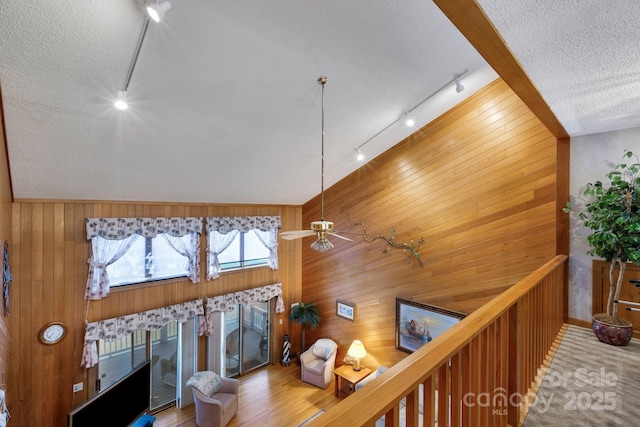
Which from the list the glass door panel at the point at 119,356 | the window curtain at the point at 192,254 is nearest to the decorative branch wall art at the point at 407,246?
the window curtain at the point at 192,254

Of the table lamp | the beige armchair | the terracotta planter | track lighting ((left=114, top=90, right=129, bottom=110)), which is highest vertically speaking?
track lighting ((left=114, top=90, right=129, bottom=110))

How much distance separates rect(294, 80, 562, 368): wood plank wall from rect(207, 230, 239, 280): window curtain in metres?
2.46

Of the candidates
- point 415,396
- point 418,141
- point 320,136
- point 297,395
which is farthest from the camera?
point 297,395

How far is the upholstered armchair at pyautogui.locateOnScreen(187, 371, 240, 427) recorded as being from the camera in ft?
16.7

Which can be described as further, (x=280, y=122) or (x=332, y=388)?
(x=332, y=388)

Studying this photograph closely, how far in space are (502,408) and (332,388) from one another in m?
5.64

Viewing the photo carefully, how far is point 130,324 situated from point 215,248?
6.52ft

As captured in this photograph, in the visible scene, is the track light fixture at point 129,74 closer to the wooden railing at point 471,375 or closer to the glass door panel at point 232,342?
the wooden railing at point 471,375

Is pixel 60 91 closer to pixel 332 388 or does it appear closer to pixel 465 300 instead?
pixel 465 300

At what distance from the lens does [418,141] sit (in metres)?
5.29

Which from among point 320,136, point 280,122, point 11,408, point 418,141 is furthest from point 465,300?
point 11,408

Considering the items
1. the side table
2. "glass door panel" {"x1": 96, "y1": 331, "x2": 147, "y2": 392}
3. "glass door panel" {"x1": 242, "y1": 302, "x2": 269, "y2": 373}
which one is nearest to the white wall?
the side table

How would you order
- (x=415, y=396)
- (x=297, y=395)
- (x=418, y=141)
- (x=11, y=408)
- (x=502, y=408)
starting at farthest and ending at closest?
(x=297, y=395) < (x=418, y=141) < (x=11, y=408) < (x=502, y=408) < (x=415, y=396)

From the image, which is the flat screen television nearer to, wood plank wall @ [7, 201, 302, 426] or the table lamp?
wood plank wall @ [7, 201, 302, 426]
